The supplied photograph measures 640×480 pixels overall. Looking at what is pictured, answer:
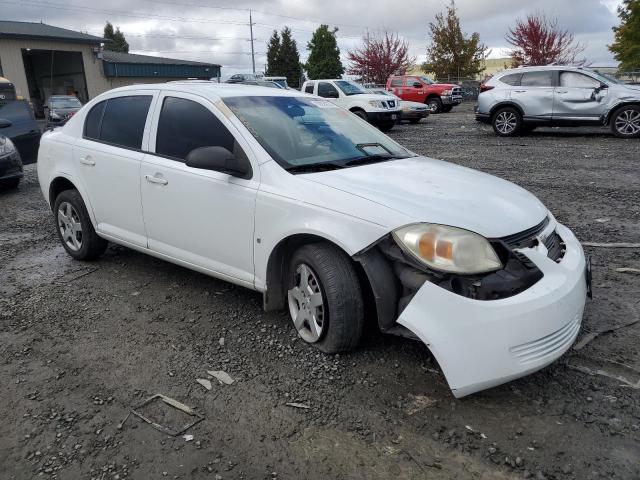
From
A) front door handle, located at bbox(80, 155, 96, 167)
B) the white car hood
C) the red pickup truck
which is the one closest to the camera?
the white car hood

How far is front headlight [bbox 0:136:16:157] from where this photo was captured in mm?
8809

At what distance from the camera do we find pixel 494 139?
13891mm

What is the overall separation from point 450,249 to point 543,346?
631mm

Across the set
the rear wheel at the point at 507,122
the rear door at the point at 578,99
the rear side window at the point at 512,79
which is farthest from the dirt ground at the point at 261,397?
the rear side window at the point at 512,79

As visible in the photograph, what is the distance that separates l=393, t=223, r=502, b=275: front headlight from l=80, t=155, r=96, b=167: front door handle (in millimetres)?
3032

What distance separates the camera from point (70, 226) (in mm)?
5148

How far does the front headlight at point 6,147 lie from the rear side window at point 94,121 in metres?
4.86

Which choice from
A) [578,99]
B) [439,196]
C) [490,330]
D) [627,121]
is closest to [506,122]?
[578,99]

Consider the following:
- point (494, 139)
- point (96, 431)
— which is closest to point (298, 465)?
point (96, 431)

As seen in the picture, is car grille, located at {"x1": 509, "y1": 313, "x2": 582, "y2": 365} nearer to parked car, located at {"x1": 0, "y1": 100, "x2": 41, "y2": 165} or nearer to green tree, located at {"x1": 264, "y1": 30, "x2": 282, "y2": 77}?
parked car, located at {"x1": 0, "y1": 100, "x2": 41, "y2": 165}

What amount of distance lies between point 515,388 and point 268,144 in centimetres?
208

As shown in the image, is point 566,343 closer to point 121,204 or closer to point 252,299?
point 252,299

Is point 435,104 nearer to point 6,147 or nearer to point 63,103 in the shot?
point 63,103

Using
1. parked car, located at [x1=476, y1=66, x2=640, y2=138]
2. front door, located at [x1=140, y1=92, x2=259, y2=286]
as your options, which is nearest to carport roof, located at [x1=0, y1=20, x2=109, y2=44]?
parked car, located at [x1=476, y1=66, x2=640, y2=138]
